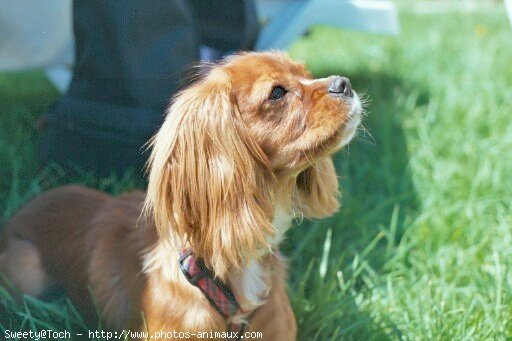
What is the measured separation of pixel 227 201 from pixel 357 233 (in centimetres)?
135

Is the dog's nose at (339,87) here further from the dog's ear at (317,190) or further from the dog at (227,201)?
the dog's ear at (317,190)

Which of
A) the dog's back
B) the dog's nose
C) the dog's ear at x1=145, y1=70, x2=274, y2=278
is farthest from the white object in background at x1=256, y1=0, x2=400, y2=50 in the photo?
the dog's ear at x1=145, y1=70, x2=274, y2=278

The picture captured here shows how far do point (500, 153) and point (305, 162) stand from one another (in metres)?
2.12

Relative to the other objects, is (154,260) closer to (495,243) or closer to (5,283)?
(5,283)

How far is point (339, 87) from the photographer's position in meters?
2.35

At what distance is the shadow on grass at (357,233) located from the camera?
277 centimetres

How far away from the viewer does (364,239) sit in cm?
336

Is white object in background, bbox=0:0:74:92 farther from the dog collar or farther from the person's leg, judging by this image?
the dog collar

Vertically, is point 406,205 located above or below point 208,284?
below

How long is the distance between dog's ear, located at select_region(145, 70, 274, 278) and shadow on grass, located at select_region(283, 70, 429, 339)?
2.11 feet

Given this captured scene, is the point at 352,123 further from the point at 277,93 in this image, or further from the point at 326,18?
the point at 326,18

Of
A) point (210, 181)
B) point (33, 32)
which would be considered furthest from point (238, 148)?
point (33, 32)

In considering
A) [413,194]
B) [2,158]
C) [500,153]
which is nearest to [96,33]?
[2,158]

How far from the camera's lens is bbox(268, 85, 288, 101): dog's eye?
2322 mm
